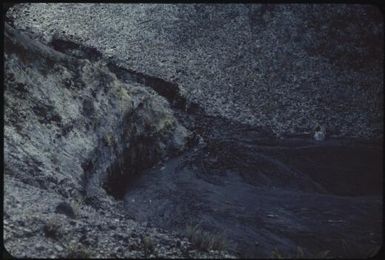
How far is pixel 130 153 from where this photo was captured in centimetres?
1286

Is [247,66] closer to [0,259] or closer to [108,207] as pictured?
[108,207]

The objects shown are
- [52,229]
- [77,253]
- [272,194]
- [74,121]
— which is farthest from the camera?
[272,194]

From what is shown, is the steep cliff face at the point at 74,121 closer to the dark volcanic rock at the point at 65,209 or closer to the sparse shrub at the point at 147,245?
the dark volcanic rock at the point at 65,209

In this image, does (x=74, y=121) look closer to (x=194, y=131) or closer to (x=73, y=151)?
(x=73, y=151)

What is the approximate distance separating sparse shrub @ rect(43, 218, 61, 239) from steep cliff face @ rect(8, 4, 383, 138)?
11029 millimetres

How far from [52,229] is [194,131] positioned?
9.64 meters

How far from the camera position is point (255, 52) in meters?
19.9

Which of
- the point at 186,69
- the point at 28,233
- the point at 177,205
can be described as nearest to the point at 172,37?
the point at 186,69

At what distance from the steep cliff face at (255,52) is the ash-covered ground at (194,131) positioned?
0.07m

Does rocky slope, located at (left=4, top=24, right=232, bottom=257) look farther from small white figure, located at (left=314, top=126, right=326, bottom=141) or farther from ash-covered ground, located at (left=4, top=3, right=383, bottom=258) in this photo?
small white figure, located at (left=314, top=126, right=326, bottom=141)

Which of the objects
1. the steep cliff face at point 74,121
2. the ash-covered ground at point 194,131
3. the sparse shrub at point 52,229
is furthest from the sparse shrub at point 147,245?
the steep cliff face at point 74,121

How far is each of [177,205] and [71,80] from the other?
15.7 ft

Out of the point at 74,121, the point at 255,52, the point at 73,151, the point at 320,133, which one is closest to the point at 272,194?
the point at 320,133

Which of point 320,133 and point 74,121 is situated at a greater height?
point 320,133
